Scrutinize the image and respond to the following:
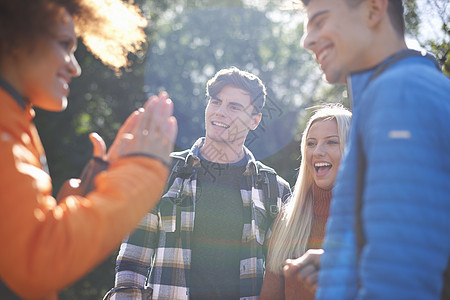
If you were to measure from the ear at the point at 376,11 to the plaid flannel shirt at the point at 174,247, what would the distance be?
7.93ft

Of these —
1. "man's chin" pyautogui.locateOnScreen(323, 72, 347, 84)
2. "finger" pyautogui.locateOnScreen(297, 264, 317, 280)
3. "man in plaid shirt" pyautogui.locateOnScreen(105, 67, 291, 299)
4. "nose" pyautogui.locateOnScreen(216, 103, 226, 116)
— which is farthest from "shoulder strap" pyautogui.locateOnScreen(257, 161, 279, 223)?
"man's chin" pyautogui.locateOnScreen(323, 72, 347, 84)

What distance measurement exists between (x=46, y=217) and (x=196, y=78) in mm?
18182

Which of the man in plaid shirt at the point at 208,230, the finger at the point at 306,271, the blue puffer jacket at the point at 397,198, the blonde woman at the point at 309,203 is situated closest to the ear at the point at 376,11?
the blue puffer jacket at the point at 397,198

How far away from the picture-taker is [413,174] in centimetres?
143

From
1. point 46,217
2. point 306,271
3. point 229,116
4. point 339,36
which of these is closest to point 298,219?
point 229,116

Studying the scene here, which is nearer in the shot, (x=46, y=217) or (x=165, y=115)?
(x=46, y=217)

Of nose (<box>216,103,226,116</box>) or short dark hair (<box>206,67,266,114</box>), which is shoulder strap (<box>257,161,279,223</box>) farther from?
short dark hair (<box>206,67,266,114</box>)

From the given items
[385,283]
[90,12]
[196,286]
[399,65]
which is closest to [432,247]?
[385,283]

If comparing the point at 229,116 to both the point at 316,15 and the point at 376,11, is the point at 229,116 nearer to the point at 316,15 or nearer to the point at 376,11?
the point at 316,15

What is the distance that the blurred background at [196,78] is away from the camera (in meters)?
12.1

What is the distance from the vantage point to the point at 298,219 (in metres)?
3.57

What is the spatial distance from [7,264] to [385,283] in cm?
120

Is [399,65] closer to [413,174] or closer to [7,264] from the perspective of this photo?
[413,174]

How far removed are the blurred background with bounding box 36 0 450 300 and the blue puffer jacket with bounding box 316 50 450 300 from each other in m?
1.00
